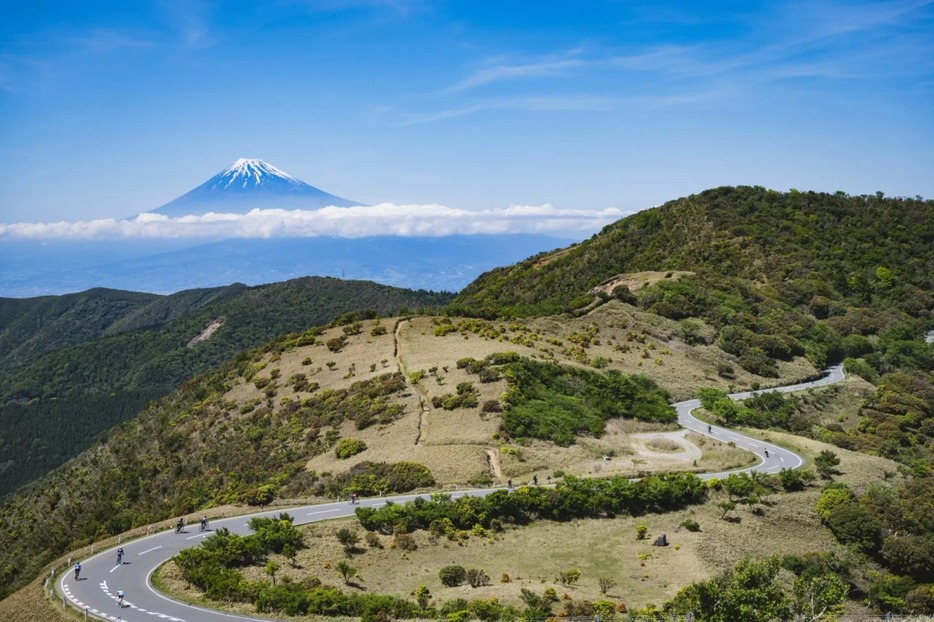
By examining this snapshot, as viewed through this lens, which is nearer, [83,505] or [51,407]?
[83,505]

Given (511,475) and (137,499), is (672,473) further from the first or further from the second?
(137,499)

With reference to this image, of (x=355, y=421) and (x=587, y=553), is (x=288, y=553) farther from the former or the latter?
(x=355, y=421)

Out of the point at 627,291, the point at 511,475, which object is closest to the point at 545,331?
the point at 627,291

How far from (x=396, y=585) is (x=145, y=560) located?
394 inches

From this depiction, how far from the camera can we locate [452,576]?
24.5m

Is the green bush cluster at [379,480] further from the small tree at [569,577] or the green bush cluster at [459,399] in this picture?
the small tree at [569,577]

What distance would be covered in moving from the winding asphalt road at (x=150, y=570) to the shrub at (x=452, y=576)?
6.68 metres

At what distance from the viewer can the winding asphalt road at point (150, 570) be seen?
2167 cm

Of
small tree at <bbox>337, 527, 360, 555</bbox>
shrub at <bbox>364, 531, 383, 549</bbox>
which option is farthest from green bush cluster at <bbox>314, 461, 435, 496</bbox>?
small tree at <bbox>337, 527, 360, 555</bbox>

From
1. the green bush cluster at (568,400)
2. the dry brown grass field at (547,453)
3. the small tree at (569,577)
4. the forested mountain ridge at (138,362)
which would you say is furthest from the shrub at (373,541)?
the forested mountain ridge at (138,362)

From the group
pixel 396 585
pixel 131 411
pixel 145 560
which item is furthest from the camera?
pixel 131 411

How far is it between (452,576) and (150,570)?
11.0m

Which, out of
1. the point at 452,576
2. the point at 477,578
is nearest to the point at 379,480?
the point at 452,576

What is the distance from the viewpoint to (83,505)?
48.5 m
